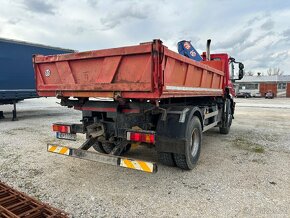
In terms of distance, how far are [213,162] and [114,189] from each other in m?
2.30

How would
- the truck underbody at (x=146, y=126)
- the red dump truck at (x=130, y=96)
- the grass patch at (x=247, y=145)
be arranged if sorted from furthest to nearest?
the grass patch at (x=247, y=145) < the truck underbody at (x=146, y=126) < the red dump truck at (x=130, y=96)

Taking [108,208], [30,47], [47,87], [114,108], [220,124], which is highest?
[30,47]

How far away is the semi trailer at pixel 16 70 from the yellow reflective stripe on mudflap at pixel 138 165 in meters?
8.68

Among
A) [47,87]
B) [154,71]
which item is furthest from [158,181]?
[47,87]

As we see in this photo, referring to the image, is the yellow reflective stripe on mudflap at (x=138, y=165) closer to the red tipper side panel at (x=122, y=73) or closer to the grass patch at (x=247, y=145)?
the red tipper side panel at (x=122, y=73)

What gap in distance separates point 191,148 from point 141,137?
4.14 feet

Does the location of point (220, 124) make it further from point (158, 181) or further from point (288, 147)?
point (158, 181)

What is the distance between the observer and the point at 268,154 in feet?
18.9

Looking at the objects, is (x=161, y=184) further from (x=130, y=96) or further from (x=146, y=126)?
(x=130, y=96)

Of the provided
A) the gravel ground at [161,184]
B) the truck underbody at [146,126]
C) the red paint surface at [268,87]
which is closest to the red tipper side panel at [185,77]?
the truck underbody at [146,126]

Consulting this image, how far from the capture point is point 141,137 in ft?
12.5

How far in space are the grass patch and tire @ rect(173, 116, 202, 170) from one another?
6.98ft

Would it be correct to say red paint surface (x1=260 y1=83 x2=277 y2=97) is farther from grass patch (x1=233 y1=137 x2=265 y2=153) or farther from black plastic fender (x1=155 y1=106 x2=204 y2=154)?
black plastic fender (x1=155 y1=106 x2=204 y2=154)

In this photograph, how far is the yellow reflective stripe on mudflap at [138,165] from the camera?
3.43 meters
